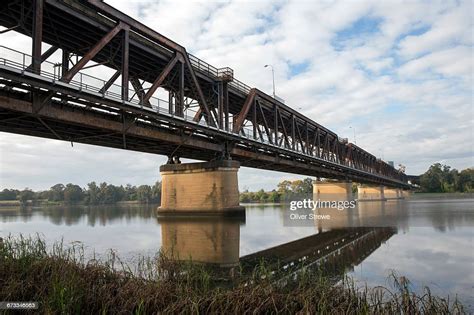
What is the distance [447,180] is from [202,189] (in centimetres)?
18712

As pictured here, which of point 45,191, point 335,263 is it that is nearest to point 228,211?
point 335,263

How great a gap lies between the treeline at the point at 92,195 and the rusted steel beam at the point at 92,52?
134 meters

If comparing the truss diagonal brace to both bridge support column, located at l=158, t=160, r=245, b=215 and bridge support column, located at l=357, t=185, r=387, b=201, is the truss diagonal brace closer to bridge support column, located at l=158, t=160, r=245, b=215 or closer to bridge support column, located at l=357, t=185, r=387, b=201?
bridge support column, located at l=158, t=160, r=245, b=215

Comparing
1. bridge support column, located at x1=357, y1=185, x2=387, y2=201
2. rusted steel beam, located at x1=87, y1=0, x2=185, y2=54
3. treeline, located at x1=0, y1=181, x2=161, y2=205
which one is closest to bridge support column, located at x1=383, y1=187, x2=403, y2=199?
bridge support column, located at x1=357, y1=185, x2=387, y2=201

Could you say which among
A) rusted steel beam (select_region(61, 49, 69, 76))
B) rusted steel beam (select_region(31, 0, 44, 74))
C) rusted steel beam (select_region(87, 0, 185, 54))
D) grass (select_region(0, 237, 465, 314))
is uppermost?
rusted steel beam (select_region(87, 0, 185, 54))

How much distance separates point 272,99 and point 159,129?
2432 cm

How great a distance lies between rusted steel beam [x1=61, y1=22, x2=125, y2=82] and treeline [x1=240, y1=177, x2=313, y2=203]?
12518 centimetres

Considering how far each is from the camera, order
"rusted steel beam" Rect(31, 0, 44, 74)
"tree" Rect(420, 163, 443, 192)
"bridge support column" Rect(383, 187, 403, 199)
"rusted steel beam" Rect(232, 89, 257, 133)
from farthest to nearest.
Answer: "tree" Rect(420, 163, 443, 192)
"bridge support column" Rect(383, 187, 403, 199)
"rusted steel beam" Rect(232, 89, 257, 133)
"rusted steel beam" Rect(31, 0, 44, 74)

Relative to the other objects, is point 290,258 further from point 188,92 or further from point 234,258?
point 188,92

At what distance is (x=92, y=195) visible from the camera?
162m

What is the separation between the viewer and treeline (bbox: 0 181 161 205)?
527ft

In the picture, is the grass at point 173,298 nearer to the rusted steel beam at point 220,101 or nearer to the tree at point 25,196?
the rusted steel beam at point 220,101

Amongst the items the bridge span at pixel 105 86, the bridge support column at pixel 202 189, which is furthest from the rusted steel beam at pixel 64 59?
the bridge support column at pixel 202 189

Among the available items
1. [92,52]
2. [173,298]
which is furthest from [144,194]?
[173,298]
